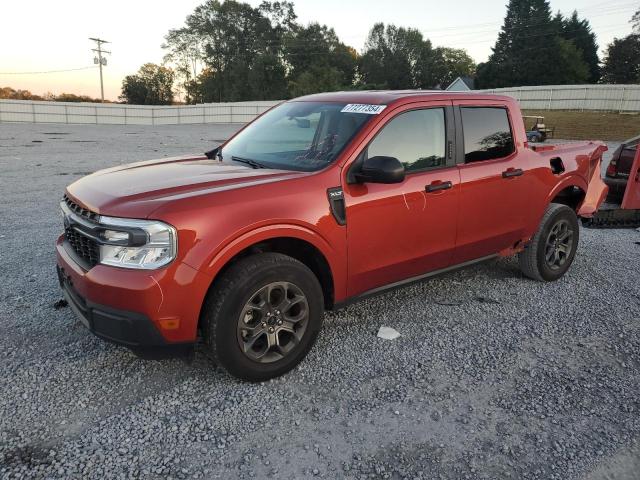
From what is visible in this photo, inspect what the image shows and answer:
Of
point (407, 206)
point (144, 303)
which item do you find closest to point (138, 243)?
point (144, 303)

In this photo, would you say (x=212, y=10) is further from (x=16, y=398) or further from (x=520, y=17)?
(x=16, y=398)

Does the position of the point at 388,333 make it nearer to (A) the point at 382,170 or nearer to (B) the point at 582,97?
(A) the point at 382,170

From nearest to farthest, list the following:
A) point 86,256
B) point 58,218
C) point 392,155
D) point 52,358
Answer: point 86,256 → point 52,358 → point 392,155 → point 58,218

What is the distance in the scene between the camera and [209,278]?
9.71 ft

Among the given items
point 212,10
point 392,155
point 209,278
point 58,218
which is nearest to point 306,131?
point 392,155

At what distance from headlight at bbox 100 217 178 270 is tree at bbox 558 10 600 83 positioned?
95707mm

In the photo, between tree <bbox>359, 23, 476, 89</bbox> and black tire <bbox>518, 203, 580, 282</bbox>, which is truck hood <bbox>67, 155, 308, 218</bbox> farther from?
tree <bbox>359, 23, 476, 89</bbox>

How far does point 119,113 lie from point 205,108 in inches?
251

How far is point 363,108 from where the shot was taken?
386cm

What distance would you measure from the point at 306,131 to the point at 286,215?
118 centimetres

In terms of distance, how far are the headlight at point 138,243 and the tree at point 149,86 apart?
89321mm

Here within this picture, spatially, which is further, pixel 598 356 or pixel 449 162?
pixel 449 162

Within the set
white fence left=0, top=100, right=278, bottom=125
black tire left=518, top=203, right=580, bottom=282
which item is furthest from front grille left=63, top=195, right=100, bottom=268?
white fence left=0, top=100, right=278, bottom=125

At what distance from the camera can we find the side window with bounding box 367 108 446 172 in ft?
12.3
